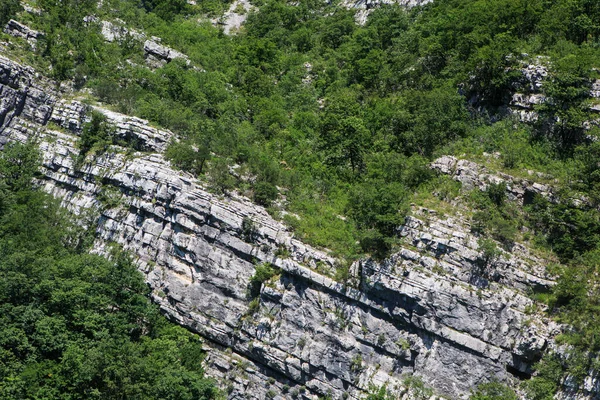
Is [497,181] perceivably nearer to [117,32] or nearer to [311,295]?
[311,295]

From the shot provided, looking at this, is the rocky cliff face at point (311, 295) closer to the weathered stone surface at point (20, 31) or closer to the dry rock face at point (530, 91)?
the dry rock face at point (530, 91)

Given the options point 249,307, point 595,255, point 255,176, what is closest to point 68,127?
point 255,176

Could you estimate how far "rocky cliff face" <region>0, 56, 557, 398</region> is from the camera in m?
33.8

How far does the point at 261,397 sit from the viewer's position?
36219 millimetres

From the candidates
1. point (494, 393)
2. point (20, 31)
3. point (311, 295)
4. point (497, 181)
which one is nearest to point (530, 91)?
point (497, 181)

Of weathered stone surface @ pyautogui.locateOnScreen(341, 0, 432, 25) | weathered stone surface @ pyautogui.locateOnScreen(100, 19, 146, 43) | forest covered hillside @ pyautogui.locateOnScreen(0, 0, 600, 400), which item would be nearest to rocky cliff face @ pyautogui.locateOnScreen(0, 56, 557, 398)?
forest covered hillside @ pyautogui.locateOnScreen(0, 0, 600, 400)

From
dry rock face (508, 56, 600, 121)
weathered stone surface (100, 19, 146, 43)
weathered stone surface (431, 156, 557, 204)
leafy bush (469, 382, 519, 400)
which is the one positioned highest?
dry rock face (508, 56, 600, 121)

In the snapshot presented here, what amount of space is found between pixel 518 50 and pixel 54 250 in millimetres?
33010

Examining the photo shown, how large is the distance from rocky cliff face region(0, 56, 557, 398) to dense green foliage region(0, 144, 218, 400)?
1.69m

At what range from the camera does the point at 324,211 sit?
39.8m

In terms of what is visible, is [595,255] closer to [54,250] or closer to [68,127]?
[54,250]

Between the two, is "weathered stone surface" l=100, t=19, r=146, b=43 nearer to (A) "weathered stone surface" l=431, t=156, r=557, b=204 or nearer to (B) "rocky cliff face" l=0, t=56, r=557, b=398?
(B) "rocky cliff face" l=0, t=56, r=557, b=398

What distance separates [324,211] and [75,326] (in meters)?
16.0

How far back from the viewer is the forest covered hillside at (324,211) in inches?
1330
